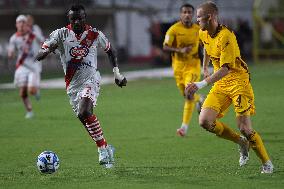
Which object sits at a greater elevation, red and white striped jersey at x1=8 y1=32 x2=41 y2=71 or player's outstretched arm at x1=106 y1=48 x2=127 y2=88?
player's outstretched arm at x1=106 y1=48 x2=127 y2=88

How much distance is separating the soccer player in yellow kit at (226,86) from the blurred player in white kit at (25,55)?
9.72 m

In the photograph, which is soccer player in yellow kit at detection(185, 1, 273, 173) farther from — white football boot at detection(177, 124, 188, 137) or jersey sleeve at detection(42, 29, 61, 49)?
white football boot at detection(177, 124, 188, 137)

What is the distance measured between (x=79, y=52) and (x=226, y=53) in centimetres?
248

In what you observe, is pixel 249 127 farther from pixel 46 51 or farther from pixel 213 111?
pixel 46 51

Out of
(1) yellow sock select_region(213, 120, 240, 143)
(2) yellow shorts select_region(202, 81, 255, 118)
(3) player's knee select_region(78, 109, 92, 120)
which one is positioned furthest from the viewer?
(3) player's knee select_region(78, 109, 92, 120)

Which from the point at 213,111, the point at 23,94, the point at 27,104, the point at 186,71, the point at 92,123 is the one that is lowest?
the point at 27,104

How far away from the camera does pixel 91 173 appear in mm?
11195

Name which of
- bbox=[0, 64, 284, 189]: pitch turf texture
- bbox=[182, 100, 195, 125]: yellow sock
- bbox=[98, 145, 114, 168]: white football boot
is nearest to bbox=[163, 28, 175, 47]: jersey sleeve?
bbox=[182, 100, 195, 125]: yellow sock

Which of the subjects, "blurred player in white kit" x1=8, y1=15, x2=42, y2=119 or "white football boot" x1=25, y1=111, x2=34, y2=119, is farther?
"blurred player in white kit" x1=8, y1=15, x2=42, y2=119

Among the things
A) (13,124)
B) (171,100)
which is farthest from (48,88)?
(13,124)

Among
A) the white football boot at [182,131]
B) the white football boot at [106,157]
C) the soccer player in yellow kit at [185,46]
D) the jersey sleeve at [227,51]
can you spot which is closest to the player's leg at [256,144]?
the jersey sleeve at [227,51]

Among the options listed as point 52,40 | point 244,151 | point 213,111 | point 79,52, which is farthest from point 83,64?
point 244,151

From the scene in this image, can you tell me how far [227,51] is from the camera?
10.8 m

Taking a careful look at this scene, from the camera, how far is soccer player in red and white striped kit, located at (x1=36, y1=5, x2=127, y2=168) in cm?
1170
